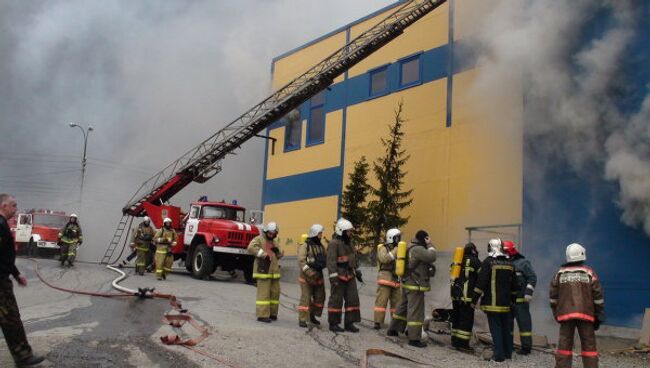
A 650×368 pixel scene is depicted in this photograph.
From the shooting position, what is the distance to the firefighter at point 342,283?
787cm

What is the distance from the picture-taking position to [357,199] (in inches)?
690

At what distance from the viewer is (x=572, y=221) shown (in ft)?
38.0

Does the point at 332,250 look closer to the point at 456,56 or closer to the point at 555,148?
the point at 555,148

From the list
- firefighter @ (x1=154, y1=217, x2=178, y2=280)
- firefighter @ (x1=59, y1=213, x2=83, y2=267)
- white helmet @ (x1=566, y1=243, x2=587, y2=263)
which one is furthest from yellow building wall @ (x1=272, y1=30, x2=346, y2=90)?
white helmet @ (x1=566, y1=243, x2=587, y2=263)

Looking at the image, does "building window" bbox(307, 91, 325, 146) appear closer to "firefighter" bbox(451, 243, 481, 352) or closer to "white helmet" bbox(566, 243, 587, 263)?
"firefighter" bbox(451, 243, 481, 352)

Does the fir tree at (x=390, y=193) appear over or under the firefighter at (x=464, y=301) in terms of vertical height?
over

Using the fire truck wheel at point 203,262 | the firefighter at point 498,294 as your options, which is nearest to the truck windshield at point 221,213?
the fire truck wheel at point 203,262

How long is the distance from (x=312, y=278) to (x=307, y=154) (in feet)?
44.2

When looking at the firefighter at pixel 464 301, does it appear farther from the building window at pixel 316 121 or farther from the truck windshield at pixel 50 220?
the truck windshield at pixel 50 220

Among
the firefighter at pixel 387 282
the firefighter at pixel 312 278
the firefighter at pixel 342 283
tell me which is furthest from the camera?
the firefighter at pixel 387 282

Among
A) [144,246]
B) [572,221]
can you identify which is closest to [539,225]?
[572,221]

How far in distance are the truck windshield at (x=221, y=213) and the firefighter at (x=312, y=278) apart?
23.1 feet

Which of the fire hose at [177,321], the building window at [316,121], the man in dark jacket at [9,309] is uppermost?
the building window at [316,121]

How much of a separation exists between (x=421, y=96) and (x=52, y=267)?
37.4ft
